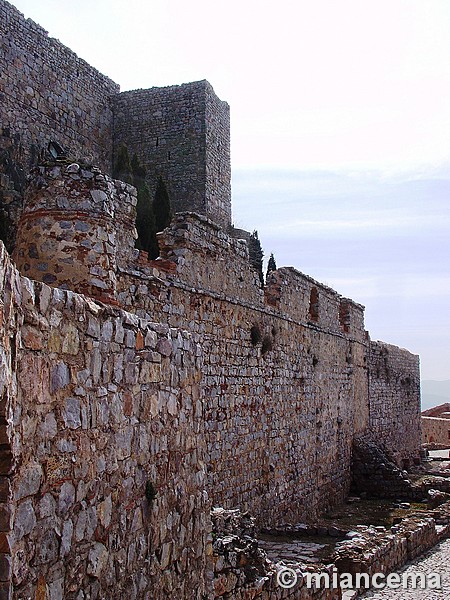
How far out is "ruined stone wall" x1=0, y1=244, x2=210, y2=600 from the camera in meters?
3.01

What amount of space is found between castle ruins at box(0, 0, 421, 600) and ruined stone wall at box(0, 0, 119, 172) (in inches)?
2.3

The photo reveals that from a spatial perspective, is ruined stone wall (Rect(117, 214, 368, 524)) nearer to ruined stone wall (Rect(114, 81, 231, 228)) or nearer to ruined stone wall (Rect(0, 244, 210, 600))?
ruined stone wall (Rect(0, 244, 210, 600))

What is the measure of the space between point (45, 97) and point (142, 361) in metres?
15.9

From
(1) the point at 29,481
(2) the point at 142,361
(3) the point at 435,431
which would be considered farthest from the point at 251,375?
(3) the point at 435,431

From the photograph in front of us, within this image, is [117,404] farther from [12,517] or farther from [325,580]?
[325,580]

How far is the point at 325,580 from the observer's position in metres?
8.59

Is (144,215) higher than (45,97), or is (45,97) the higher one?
(45,97)

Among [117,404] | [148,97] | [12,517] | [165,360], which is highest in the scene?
[148,97]

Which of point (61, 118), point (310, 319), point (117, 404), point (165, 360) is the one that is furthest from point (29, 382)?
point (61, 118)

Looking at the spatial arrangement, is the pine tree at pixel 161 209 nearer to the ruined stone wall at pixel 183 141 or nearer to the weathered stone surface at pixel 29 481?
the ruined stone wall at pixel 183 141

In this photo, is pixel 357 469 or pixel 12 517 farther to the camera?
pixel 357 469

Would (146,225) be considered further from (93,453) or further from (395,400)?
(93,453)

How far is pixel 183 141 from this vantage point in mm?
21312

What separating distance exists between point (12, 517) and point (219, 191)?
62.6ft
